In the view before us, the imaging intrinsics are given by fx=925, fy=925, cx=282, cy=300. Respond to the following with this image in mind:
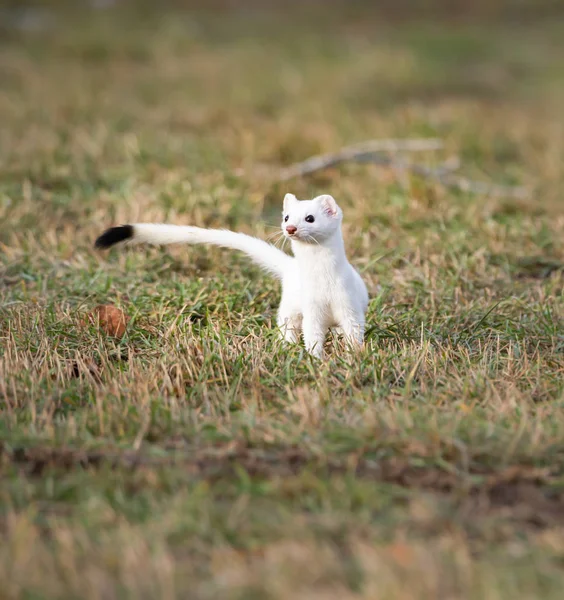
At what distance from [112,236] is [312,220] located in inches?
33.9

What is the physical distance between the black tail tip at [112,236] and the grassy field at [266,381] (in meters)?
0.39

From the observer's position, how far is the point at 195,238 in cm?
408

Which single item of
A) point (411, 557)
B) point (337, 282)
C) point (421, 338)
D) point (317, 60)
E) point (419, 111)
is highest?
point (317, 60)

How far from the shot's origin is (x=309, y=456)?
9.60 feet

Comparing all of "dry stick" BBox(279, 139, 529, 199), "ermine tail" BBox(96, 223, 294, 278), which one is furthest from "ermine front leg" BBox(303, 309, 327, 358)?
"dry stick" BBox(279, 139, 529, 199)

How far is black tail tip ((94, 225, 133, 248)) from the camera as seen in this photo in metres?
3.88

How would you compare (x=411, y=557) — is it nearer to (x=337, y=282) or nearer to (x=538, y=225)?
(x=337, y=282)

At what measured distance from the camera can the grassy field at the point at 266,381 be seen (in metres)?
2.38

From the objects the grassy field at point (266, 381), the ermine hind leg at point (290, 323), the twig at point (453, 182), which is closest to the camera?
the grassy field at point (266, 381)

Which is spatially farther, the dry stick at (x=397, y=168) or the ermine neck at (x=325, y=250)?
the dry stick at (x=397, y=168)

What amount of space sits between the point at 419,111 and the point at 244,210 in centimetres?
396

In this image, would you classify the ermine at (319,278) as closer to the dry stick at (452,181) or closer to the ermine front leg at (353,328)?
the ermine front leg at (353,328)

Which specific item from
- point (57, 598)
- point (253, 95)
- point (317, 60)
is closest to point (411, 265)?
point (57, 598)

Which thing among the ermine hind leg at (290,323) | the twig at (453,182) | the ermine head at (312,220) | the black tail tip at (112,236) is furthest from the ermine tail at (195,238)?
the twig at (453,182)
